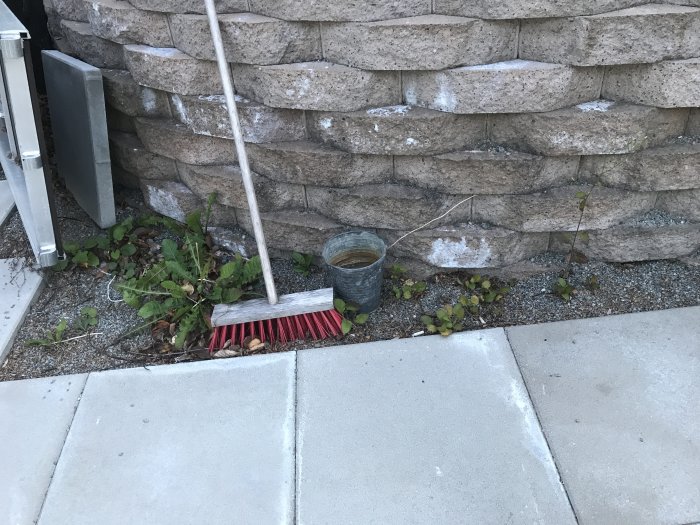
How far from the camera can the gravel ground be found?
8.70 ft

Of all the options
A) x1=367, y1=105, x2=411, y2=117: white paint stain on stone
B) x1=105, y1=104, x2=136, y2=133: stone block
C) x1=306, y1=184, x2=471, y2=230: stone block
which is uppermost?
x1=367, y1=105, x2=411, y2=117: white paint stain on stone

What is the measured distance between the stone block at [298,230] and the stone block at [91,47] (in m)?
1.00

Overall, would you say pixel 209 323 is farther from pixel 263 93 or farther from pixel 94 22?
pixel 94 22

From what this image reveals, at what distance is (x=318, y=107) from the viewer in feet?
8.41

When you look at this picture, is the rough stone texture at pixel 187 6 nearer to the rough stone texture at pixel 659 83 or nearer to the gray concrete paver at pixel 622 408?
the rough stone texture at pixel 659 83

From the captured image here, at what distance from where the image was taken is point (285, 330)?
2.67 meters

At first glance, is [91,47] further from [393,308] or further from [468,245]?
[468,245]

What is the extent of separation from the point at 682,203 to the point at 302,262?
161 cm

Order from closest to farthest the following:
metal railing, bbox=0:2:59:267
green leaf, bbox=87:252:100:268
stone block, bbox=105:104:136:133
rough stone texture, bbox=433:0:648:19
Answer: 1. rough stone texture, bbox=433:0:648:19
2. metal railing, bbox=0:2:59:267
3. green leaf, bbox=87:252:100:268
4. stone block, bbox=105:104:136:133

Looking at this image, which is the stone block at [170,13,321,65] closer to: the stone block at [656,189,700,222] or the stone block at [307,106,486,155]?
the stone block at [307,106,486,155]

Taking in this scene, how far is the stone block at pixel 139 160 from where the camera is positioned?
324 cm

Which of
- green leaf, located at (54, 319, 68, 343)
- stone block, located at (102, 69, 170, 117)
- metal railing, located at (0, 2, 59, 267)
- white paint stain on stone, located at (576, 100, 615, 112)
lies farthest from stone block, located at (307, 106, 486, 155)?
green leaf, located at (54, 319, 68, 343)

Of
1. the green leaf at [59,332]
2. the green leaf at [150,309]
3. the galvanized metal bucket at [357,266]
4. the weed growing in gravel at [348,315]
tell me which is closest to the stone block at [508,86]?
the galvanized metal bucket at [357,266]

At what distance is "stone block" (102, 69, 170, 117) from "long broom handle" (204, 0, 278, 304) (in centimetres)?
54
